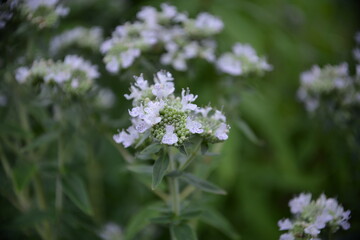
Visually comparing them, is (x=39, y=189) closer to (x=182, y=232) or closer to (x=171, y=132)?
(x=182, y=232)

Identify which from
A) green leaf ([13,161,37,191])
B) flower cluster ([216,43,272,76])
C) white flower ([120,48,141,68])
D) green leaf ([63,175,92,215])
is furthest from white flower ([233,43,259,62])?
green leaf ([13,161,37,191])

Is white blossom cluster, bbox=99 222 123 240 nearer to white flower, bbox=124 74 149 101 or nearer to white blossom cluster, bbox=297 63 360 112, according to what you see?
white flower, bbox=124 74 149 101

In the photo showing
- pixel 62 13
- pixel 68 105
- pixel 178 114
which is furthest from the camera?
pixel 62 13

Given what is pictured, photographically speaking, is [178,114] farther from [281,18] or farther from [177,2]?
[281,18]

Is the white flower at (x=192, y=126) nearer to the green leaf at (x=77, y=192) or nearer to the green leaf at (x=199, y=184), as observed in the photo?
the green leaf at (x=199, y=184)

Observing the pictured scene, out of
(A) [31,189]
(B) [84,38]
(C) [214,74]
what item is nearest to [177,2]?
(C) [214,74]

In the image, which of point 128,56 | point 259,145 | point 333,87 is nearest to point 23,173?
point 128,56
